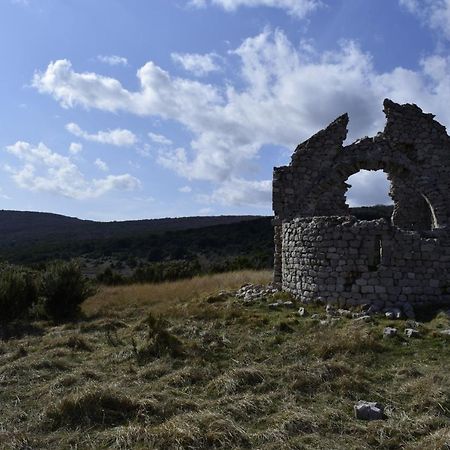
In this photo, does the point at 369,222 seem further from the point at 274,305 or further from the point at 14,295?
the point at 14,295

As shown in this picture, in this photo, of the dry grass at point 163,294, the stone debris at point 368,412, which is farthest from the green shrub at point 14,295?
the stone debris at point 368,412

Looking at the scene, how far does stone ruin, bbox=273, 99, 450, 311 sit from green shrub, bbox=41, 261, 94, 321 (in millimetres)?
5539

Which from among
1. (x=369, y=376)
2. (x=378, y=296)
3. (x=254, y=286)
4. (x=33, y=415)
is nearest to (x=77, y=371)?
(x=33, y=415)

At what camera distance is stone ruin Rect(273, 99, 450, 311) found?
11.0 meters

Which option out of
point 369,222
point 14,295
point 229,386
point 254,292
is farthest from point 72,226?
point 229,386

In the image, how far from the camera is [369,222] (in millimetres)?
11297

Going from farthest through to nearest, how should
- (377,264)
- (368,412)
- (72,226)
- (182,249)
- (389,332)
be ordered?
(72,226) < (182,249) < (377,264) < (389,332) < (368,412)

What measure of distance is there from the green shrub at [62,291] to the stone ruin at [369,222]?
5.54m

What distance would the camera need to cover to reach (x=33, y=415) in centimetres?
596

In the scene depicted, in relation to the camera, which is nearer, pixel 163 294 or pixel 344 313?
pixel 344 313

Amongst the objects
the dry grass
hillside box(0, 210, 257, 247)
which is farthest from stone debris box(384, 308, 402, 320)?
hillside box(0, 210, 257, 247)

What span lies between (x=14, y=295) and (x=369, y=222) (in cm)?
917

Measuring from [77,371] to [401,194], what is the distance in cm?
1180

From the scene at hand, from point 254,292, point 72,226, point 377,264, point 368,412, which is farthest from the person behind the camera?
point 72,226
